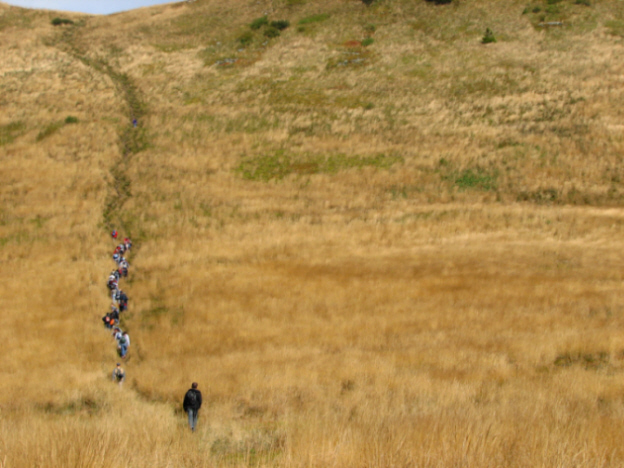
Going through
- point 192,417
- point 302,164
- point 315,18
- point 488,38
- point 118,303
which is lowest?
point 118,303

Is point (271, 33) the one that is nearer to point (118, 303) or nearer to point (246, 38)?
point (246, 38)

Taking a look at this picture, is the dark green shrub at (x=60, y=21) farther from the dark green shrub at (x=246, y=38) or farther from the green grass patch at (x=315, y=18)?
the green grass patch at (x=315, y=18)

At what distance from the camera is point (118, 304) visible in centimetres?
2003

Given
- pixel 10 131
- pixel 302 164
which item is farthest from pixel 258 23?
pixel 302 164

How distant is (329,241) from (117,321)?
1144 cm

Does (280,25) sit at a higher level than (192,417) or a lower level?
higher

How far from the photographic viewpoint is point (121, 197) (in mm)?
34188

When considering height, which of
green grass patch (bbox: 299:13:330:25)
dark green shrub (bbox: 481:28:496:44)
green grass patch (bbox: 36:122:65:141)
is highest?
green grass patch (bbox: 299:13:330:25)

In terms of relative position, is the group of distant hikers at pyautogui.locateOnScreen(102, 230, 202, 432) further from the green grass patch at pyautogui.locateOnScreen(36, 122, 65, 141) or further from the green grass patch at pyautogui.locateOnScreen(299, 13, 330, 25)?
the green grass patch at pyautogui.locateOnScreen(299, 13, 330, 25)

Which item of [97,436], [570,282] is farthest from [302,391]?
[570,282]

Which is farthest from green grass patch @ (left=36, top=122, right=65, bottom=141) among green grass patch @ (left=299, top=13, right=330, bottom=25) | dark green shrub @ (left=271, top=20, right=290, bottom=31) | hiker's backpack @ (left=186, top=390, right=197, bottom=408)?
hiker's backpack @ (left=186, top=390, right=197, bottom=408)

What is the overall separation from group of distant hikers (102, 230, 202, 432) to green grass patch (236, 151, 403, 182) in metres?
12.6

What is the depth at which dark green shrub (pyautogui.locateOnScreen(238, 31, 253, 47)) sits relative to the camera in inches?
2613

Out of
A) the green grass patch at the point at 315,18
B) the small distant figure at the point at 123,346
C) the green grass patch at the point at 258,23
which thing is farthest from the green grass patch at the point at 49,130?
the green grass patch at the point at 315,18
